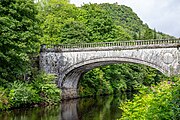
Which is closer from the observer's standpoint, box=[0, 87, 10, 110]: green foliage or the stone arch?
box=[0, 87, 10, 110]: green foliage

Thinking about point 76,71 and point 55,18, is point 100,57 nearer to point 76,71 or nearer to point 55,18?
point 76,71

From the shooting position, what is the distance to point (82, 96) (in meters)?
32.4

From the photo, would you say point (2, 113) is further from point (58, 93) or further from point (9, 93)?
point (58, 93)

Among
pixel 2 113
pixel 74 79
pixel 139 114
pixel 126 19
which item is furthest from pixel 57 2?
pixel 126 19

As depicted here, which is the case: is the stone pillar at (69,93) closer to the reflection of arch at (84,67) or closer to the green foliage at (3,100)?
the reflection of arch at (84,67)

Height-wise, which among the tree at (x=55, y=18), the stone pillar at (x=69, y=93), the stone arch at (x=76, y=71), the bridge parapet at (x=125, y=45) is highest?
the tree at (x=55, y=18)

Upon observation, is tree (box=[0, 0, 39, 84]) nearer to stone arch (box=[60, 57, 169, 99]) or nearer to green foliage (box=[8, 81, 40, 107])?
green foliage (box=[8, 81, 40, 107])

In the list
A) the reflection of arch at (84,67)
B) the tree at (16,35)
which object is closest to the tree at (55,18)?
the reflection of arch at (84,67)

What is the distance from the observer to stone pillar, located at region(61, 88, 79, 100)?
29566 millimetres

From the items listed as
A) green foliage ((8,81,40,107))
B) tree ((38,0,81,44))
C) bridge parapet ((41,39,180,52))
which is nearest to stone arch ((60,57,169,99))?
bridge parapet ((41,39,180,52))

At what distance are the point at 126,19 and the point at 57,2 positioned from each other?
5380 cm

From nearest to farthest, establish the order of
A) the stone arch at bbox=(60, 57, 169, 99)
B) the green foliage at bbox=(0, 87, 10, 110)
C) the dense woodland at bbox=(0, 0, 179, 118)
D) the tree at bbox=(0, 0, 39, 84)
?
1. the green foliage at bbox=(0, 87, 10, 110)
2. the tree at bbox=(0, 0, 39, 84)
3. the dense woodland at bbox=(0, 0, 179, 118)
4. the stone arch at bbox=(60, 57, 169, 99)

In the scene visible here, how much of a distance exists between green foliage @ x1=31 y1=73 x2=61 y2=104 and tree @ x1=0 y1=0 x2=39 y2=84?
83.6 inches

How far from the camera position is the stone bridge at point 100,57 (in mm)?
23797
